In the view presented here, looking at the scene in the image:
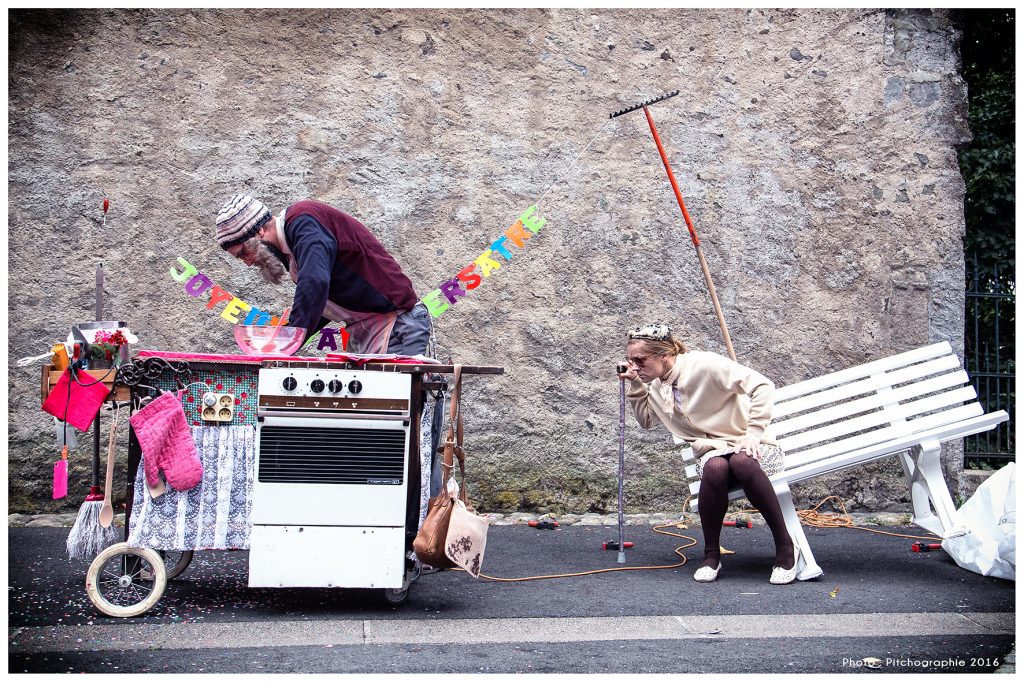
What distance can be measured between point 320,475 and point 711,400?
1815 mm

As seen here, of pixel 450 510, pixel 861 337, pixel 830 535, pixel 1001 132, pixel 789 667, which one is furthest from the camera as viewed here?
pixel 1001 132

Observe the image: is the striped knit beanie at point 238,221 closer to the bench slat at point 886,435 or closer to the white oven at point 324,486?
the white oven at point 324,486

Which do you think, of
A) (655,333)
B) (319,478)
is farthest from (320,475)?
(655,333)

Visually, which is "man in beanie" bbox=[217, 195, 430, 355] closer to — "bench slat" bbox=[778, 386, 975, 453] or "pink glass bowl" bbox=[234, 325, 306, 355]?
"pink glass bowl" bbox=[234, 325, 306, 355]

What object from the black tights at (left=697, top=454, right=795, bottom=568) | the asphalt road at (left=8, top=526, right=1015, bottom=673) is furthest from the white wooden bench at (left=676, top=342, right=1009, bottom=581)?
the asphalt road at (left=8, top=526, right=1015, bottom=673)

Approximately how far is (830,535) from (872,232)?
1961 mm

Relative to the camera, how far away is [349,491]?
3402 mm

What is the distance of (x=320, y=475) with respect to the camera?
3404 millimetres

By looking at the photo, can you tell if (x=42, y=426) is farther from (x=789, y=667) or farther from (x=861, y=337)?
(x=861, y=337)

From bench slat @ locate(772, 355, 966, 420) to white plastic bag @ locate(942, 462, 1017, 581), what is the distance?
0.61 m

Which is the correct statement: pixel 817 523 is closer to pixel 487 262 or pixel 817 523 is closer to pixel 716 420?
pixel 716 420

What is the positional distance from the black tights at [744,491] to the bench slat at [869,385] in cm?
58

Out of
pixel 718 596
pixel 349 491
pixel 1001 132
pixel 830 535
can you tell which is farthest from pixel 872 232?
pixel 349 491

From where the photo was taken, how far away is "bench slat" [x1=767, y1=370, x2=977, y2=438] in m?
4.50
